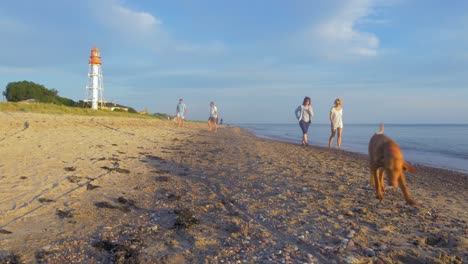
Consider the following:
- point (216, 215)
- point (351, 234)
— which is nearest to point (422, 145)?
point (351, 234)

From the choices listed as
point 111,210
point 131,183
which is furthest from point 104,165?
point 111,210

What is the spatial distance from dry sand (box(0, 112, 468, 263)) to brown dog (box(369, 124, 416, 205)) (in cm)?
27

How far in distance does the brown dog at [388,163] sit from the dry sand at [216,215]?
0.27 meters

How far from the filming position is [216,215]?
4434mm

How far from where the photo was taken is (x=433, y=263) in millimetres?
3076

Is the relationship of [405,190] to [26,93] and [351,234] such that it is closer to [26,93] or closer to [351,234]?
[351,234]

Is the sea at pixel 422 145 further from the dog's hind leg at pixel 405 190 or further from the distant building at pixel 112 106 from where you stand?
the distant building at pixel 112 106

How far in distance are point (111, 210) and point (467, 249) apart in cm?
434

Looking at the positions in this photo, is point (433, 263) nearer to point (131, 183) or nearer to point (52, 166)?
point (131, 183)

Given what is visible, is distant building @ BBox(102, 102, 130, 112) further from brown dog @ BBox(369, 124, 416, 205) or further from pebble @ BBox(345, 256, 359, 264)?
pebble @ BBox(345, 256, 359, 264)

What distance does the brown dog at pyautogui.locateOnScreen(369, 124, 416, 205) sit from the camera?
446 centimetres

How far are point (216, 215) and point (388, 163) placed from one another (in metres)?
2.48

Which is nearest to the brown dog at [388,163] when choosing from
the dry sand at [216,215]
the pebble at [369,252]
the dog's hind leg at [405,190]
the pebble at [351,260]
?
the dog's hind leg at [405,190]

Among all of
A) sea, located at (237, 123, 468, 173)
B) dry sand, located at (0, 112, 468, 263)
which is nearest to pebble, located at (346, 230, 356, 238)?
dry sand, located at (0, 112, 468, 263)
